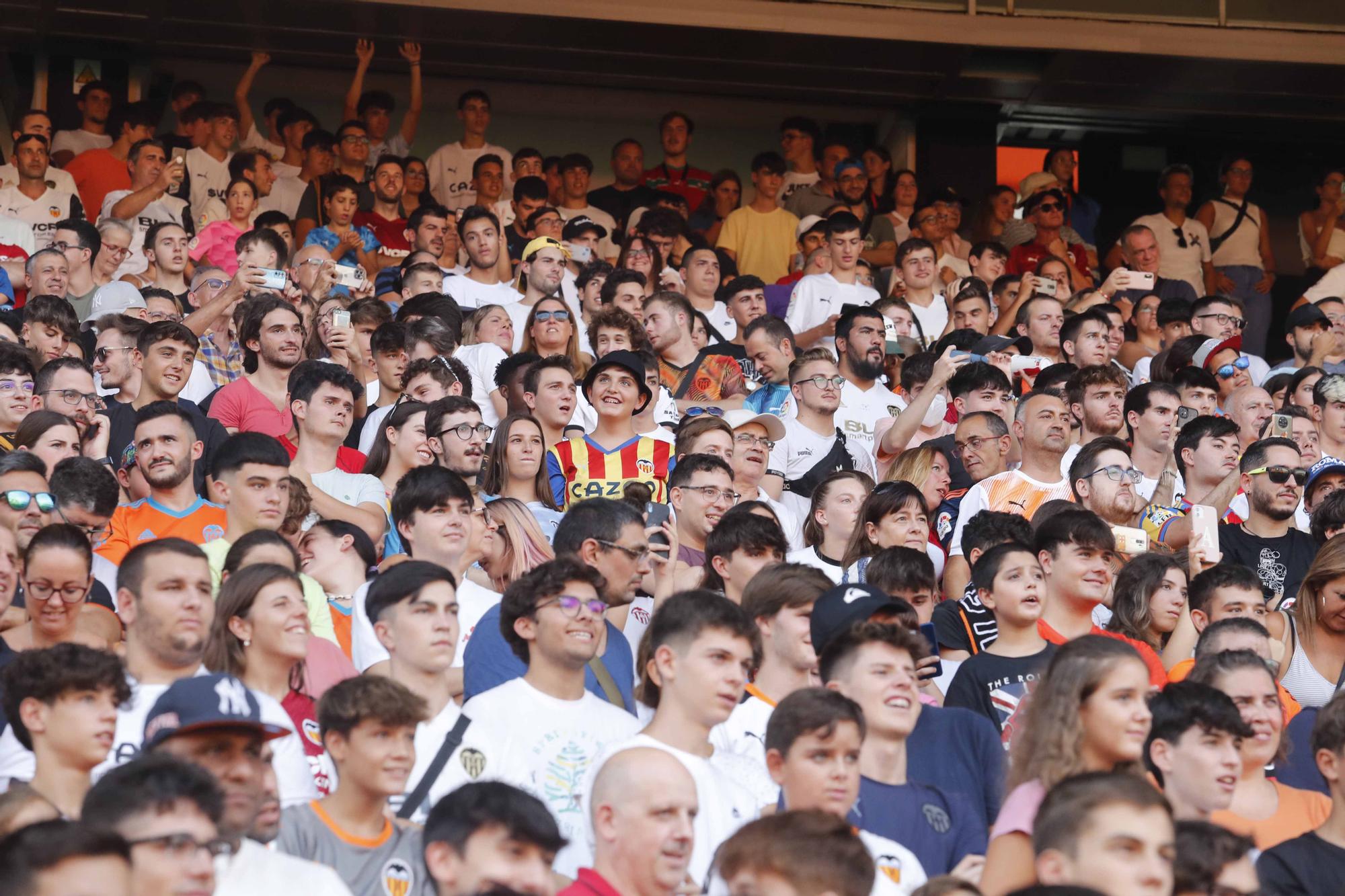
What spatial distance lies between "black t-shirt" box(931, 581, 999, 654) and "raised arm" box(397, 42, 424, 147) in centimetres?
853

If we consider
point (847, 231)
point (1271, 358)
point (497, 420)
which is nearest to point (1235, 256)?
point (1271, 358)

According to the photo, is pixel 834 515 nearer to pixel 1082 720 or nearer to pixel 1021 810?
pixel 1082 720

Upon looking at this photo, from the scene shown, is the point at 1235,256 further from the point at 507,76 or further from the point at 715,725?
the point at 715,725

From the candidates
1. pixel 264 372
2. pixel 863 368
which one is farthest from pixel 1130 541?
pixel 264 372

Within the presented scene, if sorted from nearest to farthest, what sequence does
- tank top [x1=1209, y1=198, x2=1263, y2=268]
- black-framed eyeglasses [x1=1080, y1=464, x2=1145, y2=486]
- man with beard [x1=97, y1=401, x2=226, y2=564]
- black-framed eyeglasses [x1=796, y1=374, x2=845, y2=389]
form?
man with beard [x1=97, y1=401, x2=226, y2=564] → black-framed eyeglasses [x1=1080, y1=464, x2=1145, y2=486] → black-framed eyeglasses [x1=796, y1=374, x2=845, y2=389] → tank top [x1=1209, y1=198, x2=1263, y2=268]

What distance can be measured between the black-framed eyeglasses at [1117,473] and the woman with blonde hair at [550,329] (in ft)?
9.68

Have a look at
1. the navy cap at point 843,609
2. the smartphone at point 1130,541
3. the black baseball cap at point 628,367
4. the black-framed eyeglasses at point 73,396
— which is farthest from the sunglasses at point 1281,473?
the black-framed eyeglasses at point 73,396

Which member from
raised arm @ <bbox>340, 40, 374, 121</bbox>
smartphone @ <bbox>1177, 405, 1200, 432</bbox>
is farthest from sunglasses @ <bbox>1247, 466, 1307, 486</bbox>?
raised arm @ <bbox>340, 40, 374, 121</bbox>

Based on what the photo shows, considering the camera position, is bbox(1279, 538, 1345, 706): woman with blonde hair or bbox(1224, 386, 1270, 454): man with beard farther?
bbox(1224, 386, 1270, 454): man with beard

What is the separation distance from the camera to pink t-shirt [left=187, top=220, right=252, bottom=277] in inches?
447

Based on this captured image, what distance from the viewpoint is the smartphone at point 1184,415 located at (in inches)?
391

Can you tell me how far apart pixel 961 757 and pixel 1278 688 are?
1.75m

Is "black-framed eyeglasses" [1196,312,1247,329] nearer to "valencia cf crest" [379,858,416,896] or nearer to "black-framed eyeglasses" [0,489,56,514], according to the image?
"black-framed eyeglasses" [0,489,56,514]

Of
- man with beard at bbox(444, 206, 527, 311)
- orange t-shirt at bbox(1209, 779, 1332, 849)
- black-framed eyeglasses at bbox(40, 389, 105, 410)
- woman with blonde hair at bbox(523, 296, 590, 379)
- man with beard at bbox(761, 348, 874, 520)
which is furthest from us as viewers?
man with beard at bbox(444, 206, 527, 311)
